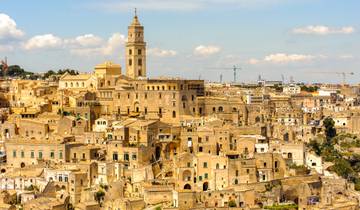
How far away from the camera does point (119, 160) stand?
137 ft

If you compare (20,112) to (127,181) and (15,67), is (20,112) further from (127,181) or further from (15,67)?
Result: (15,67)

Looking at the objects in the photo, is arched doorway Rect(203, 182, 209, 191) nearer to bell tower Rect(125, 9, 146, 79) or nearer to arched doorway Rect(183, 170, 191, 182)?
arched doorway Rect(183, 170, 191, 182)

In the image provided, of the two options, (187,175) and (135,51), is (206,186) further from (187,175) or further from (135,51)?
(135,51)

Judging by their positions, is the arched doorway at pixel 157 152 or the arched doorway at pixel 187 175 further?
the arched doorway at pixel 157 152

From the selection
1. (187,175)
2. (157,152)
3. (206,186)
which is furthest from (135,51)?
(206,186)

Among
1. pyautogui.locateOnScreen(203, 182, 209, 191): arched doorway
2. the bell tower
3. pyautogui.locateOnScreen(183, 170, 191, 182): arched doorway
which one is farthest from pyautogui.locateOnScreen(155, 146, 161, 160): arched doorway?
the bell tower

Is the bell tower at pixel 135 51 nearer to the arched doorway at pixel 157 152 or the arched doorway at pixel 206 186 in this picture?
the arched doorway at pixel 157 152

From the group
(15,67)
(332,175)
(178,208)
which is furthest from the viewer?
(15,67)

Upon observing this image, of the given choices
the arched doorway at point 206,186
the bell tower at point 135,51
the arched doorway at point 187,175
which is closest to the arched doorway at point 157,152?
the arched doorway at point 187,175

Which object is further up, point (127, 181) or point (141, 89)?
point (141, 89)

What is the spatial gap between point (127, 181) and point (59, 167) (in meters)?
4.33

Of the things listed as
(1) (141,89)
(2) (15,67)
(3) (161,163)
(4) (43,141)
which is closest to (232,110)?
(1) (141,89)

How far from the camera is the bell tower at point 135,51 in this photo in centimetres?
5891

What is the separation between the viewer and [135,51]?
58.9 m
